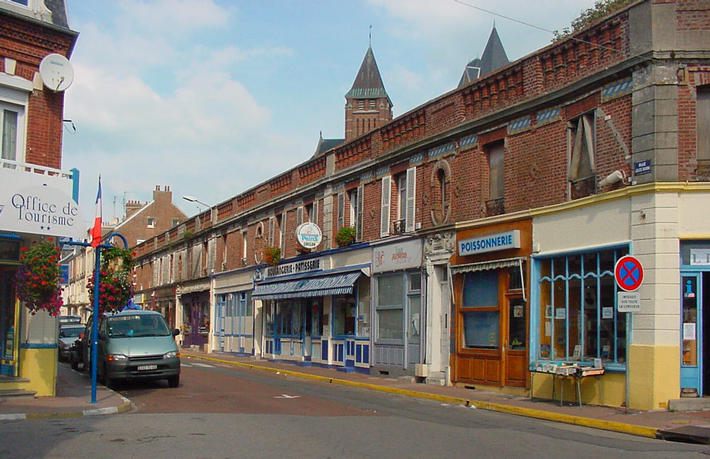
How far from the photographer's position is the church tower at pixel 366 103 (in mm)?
85000

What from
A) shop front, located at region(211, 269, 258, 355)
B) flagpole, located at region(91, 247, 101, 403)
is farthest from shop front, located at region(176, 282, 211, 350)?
flagpole, located at region(91, 247, 101, 403)

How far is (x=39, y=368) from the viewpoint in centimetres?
1578

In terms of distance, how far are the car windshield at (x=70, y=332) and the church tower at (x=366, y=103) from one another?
5646cm

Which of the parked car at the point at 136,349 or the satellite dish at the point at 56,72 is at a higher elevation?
the satellite dish at the point at 56,72

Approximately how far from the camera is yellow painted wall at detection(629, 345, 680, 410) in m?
13.8

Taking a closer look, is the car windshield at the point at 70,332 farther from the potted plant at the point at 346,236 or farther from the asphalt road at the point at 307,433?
the asphalt road at the point at 307,433

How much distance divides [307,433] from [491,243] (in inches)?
339

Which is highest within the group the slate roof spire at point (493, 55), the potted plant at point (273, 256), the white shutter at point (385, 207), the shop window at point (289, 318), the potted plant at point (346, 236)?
the slate roof spire at point (493, 55)

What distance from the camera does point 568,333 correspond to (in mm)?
16453

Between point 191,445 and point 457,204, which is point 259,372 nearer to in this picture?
point 457,204

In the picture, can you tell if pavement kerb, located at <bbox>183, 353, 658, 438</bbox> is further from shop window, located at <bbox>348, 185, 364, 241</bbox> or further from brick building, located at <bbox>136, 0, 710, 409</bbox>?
shop window, located at <bbox>348, 185, 364, 241</bbox>

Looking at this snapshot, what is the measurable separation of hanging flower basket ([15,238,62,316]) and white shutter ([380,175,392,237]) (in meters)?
11.0

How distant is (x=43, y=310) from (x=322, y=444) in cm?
818

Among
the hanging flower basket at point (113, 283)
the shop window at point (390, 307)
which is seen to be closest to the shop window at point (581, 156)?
the shop window at point (390, 307)
